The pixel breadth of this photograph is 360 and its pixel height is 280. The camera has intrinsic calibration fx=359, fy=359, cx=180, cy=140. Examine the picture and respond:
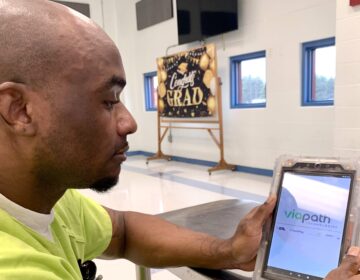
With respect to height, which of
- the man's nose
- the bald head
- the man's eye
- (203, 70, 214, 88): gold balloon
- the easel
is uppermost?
(203, 70, 214, 88): gold balloon

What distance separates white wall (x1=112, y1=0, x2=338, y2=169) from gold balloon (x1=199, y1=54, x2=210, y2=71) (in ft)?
0.93

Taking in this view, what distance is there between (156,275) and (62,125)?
163 centimetres

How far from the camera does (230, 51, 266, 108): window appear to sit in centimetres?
447

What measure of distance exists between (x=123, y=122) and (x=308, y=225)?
39 centimetres

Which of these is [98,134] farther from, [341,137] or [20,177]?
[341,137]

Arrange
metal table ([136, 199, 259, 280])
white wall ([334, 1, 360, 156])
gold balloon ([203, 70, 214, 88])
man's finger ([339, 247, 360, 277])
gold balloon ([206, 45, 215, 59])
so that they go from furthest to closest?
1. gold balloon ([203, 70, 214, 88])
2. gold balloon ([206, 45, 215, 59])
3. white wall ([334, 1, 360, 156])
4. metal table ([136, 199, 259, 280])
5. man's finger ([339, 247, 360, 277])

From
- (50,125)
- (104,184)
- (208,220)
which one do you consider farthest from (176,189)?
(50,125)

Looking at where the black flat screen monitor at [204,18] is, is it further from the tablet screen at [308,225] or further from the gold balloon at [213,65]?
the tablet screen at [308,225]

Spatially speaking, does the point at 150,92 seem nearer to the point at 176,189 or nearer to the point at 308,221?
the point at 176,189

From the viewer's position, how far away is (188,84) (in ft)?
16.9

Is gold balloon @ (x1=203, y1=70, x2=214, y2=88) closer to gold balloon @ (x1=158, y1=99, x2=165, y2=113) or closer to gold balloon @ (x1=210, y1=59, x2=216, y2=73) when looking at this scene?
gold balloon @ (x1=210, y1=59, x2=216, y2=73)

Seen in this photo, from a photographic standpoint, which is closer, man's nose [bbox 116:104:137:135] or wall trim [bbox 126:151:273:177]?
man's nose [bbox 116:104:137:135]

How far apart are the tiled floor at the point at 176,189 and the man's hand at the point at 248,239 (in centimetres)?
225

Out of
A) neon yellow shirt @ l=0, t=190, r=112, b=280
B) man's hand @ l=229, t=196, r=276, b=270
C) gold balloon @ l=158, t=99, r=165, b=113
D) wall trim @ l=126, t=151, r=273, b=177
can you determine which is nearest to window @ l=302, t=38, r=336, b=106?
wall trim @ l=126, t=151, r=273, b=177
